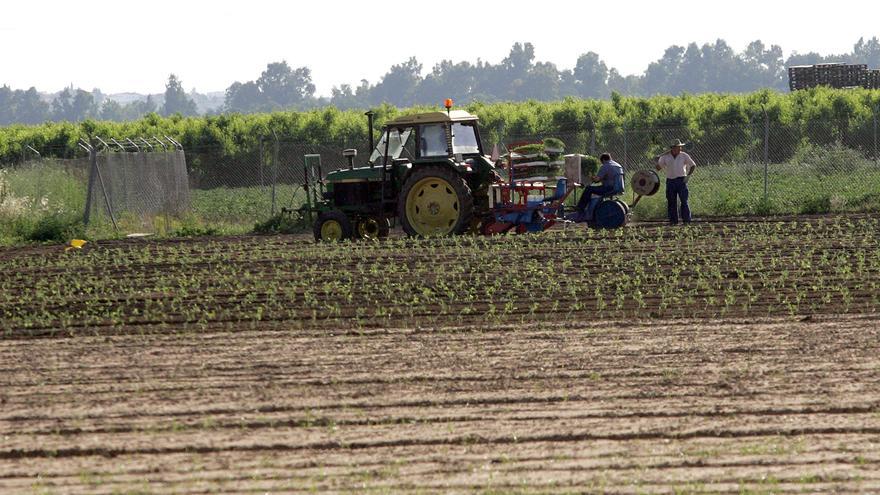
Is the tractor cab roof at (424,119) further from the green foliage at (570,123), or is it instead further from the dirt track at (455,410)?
the green foliage at (570,123)

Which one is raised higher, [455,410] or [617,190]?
[617,190]

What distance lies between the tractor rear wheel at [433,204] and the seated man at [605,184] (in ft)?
5.57

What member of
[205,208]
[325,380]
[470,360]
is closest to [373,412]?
[325,380]

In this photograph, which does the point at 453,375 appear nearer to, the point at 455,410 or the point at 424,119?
the point at 455,410

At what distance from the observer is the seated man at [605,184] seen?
62.7 feet

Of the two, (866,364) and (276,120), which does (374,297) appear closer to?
(866,364)

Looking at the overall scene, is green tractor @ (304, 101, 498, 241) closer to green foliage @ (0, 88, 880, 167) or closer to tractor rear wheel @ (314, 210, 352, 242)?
tractor rear wheel @ (314, 210, 352, 242)

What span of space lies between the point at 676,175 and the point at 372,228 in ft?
16.0

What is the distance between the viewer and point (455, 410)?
8.11 m

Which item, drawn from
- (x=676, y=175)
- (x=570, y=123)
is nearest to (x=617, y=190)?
(x=676, y=175)

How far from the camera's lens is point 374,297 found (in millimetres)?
13031

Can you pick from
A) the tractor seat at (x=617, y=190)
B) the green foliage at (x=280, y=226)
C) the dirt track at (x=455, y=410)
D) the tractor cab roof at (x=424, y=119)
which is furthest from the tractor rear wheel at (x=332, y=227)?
the dirt track at (x=455, y=410)

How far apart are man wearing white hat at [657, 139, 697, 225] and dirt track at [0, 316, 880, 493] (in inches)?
395

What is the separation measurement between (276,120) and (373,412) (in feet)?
129
